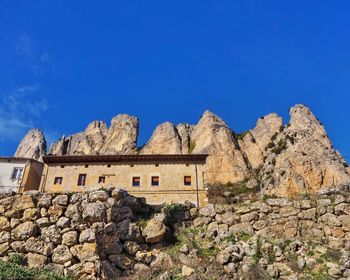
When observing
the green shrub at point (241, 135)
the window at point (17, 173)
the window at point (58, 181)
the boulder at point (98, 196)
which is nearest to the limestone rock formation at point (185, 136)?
the green shrub at point (241, 135)

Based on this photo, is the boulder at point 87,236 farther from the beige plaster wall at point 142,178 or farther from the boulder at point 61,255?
the beige plaster wall at point 142,178

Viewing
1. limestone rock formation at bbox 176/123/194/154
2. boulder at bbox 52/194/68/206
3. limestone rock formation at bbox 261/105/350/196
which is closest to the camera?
boulder at bbox 52/194/68/206

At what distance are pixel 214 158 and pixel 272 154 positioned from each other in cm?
1245

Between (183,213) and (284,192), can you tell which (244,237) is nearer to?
(183,213)

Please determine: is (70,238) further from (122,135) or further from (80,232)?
(122,135)

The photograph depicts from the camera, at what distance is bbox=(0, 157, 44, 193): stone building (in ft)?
127

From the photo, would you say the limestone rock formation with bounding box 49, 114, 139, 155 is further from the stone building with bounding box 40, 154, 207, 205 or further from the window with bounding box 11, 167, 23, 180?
the stone building with bounding box 40, 154, 207, 205

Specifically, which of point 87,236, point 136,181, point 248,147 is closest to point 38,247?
point 87,236

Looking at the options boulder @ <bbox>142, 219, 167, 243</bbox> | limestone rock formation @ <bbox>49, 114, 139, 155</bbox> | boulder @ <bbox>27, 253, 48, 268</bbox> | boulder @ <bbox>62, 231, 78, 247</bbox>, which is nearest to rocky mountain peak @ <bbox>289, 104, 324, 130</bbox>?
limestone rock formation @ <bbox>49, 114, 139, 155</bbox>

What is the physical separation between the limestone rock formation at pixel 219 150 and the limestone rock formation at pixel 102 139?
53.2 ft

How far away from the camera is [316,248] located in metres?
24.9

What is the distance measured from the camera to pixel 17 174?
39.7 meters

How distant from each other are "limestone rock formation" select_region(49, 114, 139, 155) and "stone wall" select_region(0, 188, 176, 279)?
52027mm

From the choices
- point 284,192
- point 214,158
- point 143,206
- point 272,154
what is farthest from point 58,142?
point 143,206
